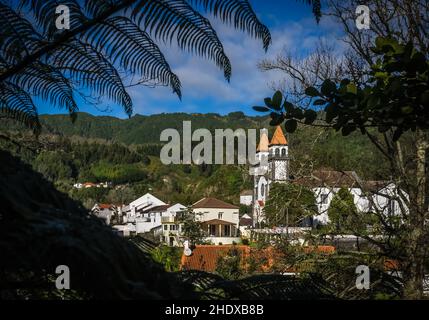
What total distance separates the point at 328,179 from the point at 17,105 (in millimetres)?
8108

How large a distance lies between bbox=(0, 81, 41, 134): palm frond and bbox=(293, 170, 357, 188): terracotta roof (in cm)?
730

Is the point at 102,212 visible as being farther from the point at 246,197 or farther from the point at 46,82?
the point at 246,197

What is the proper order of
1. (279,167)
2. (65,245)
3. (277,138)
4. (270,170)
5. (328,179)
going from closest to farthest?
(65,245) < (328,179) < (270,170) < (279,167) < (277,138)

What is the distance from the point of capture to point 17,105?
170cm

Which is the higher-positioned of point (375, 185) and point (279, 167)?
point (279, 167)

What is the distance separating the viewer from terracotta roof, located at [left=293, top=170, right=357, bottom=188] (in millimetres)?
8680

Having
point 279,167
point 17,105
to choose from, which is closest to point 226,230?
point 279,167

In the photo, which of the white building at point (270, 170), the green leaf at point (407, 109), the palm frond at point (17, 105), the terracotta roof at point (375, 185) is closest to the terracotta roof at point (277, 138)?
the white building at point (270, 170)

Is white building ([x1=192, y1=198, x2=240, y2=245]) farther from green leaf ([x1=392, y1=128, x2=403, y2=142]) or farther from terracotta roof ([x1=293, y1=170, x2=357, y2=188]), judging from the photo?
green leaf ([x1=392, y1=128, x2=403, y2=142])

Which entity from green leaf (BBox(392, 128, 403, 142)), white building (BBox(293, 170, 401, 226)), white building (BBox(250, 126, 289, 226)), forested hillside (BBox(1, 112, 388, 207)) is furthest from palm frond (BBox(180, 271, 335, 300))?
white building (BBox(250, 126, 289, 226))

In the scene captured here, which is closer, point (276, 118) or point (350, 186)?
point (276, 118)

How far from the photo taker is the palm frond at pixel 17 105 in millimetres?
1604

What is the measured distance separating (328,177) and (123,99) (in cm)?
791
